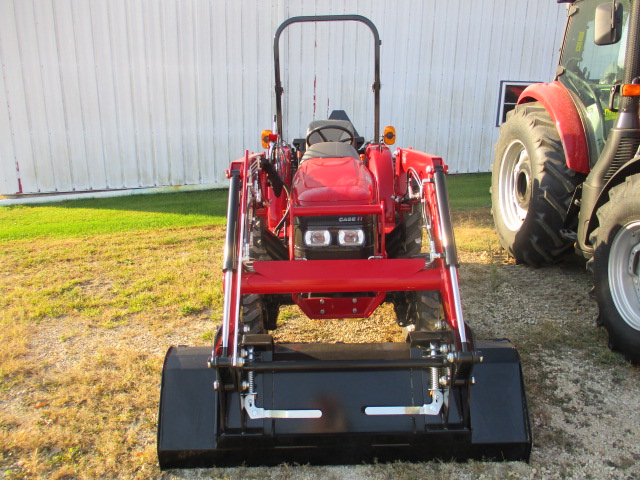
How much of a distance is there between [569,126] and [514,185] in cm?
101

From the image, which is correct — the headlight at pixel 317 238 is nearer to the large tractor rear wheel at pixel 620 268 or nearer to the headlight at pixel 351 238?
the headlight at pixel 351 238

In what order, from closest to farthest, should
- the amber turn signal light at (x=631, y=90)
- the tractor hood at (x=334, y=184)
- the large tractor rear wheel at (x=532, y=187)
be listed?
1. the tractor hood at (x=334, y=184)
2. the amber turn signal light at (x=631, y=90)
3. the large tractor rear wheel at (x=532, y=187)

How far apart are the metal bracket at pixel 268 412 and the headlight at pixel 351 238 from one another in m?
0.86

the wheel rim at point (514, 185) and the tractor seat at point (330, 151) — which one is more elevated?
the tractor seat at point (330, 151)

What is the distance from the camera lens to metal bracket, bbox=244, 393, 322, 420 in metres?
2.09

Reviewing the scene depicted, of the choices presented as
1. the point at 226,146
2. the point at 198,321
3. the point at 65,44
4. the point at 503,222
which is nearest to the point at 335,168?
the point at 198,321

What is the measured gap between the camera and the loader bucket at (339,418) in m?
2.13

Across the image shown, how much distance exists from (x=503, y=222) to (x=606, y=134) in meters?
1.32

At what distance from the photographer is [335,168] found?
3000mm

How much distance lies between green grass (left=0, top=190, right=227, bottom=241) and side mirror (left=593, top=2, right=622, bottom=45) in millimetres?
4228

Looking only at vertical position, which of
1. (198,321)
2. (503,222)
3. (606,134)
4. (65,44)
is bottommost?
(198,321)

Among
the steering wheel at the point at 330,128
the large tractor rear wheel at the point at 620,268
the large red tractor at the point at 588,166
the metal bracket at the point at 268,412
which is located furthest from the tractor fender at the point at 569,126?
the metal bracket at the point at 268,412

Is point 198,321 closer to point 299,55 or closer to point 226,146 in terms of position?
point 226,146

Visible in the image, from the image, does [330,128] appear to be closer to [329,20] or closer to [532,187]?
[329,20]
